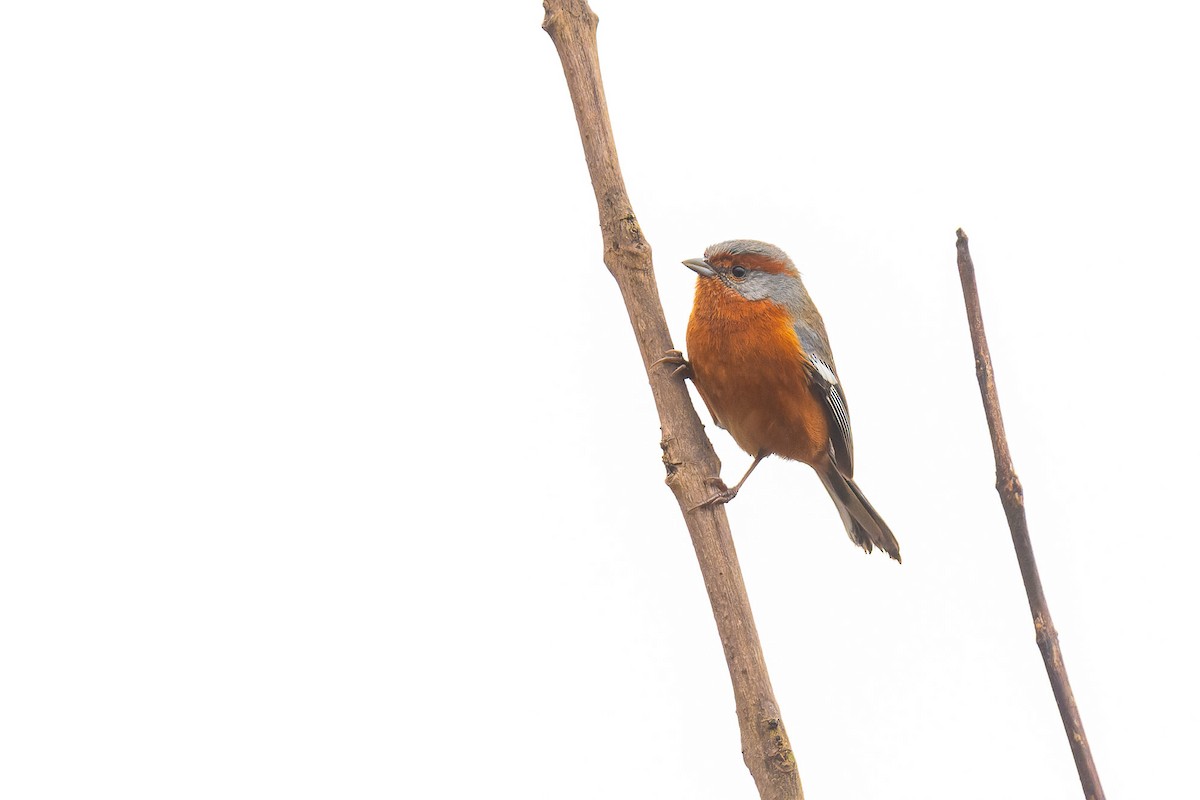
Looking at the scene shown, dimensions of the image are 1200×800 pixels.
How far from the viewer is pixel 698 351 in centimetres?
353

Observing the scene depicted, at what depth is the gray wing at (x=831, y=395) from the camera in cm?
375

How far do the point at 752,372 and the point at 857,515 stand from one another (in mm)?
745

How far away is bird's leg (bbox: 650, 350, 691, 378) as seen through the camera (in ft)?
10.1

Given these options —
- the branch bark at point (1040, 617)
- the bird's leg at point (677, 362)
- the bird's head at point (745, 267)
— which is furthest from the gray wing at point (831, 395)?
the branch bark at point (1040, 617)

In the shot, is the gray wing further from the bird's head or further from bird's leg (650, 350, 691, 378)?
bird's leg (650, 350, 691, 378)

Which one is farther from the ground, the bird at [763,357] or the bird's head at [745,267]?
the bird's head at [745,267]

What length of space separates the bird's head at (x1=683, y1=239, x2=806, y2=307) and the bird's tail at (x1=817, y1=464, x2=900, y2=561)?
72 centimetres

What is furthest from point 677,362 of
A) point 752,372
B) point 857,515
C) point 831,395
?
point 857,515

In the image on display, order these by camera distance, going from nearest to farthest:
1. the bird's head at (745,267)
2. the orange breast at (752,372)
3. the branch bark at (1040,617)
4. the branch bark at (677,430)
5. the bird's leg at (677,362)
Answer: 1. the branch bark at (1040,617)
2. the branch bark at (677,430)
3. the bird's leg at (677,362)
4. the orange breast at (752,372)
5. the bird's head at (745,267)

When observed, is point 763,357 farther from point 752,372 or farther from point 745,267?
point 745,267

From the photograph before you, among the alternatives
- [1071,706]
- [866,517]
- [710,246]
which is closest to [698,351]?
[710,246]

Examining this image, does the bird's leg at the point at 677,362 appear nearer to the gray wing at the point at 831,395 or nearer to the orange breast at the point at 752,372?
the orange breast at the point at 752,372

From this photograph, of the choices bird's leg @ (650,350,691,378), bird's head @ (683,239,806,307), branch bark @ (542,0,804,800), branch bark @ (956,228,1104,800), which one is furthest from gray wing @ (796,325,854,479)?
branch bark @ (956,228,1104,800)

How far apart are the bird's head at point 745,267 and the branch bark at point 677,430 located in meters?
0.60
